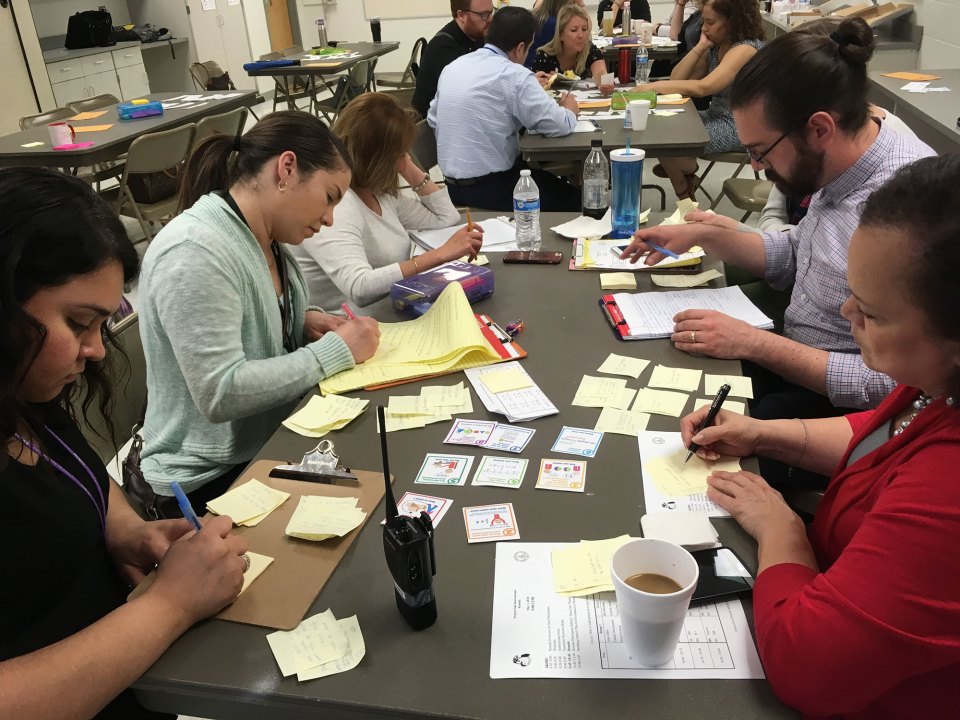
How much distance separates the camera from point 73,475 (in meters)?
1.08

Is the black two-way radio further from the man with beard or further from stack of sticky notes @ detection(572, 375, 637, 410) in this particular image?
the man with beard

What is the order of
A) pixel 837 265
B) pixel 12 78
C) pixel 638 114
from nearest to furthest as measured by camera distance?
pixel 837 265 < pixel 638 114 < pixel 12 78

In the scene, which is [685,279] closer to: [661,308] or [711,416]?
[661,308]

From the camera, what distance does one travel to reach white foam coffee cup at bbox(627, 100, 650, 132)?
354 cm

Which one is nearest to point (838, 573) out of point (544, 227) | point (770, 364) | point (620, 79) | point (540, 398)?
point (540, 398)

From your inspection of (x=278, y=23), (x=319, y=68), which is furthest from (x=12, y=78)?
(x=278, y=23)

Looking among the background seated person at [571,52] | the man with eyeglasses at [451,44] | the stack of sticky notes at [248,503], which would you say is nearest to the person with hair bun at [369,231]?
the stack of sticky notes at [248,503]

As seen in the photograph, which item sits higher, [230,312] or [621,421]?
[230,312]

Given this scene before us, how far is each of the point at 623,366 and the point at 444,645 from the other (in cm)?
80

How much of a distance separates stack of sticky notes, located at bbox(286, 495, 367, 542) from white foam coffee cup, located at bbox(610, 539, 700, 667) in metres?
0.43

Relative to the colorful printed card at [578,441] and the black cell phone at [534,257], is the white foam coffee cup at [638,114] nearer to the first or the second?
the black cell phone at [534,257]

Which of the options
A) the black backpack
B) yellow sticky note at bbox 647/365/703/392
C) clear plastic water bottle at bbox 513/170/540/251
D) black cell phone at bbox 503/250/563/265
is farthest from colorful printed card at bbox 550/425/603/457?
the black backpack

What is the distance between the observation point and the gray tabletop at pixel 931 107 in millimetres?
3125

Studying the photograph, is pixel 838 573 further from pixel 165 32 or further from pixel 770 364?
pixel 165 32
